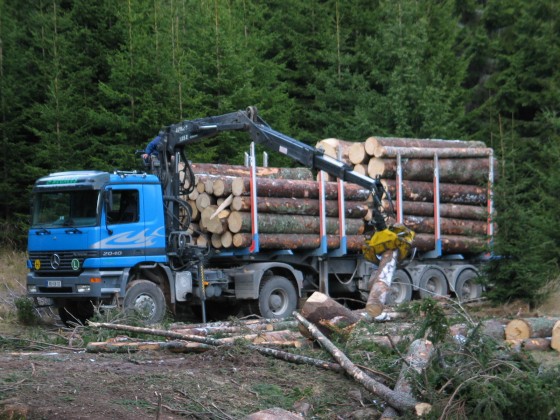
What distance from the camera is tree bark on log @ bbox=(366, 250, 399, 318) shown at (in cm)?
1609

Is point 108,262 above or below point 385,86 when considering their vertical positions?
below

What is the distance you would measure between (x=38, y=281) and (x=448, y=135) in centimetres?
1506

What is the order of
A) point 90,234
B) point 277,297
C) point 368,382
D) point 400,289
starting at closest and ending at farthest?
1. point 368,382
2. point 90,234
3. point 277,297
4. point 400,289

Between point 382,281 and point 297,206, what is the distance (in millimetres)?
3059

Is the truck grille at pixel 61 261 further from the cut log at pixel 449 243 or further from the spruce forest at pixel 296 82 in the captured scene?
the cut log at pixel 449 243

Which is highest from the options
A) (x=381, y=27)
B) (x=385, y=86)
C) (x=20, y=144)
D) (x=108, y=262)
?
(x=381, y=27)

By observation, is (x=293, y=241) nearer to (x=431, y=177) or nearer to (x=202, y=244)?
(x=202, y=244)

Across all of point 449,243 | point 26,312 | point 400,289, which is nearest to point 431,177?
point 449,243

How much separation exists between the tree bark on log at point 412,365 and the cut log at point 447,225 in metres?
10.2

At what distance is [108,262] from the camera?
16.1 metres

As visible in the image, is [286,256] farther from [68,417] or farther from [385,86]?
[385,86]

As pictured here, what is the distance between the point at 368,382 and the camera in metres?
9.75

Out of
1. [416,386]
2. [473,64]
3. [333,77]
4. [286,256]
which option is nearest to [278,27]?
[333,77]

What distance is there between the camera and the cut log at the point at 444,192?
68.2 feet
